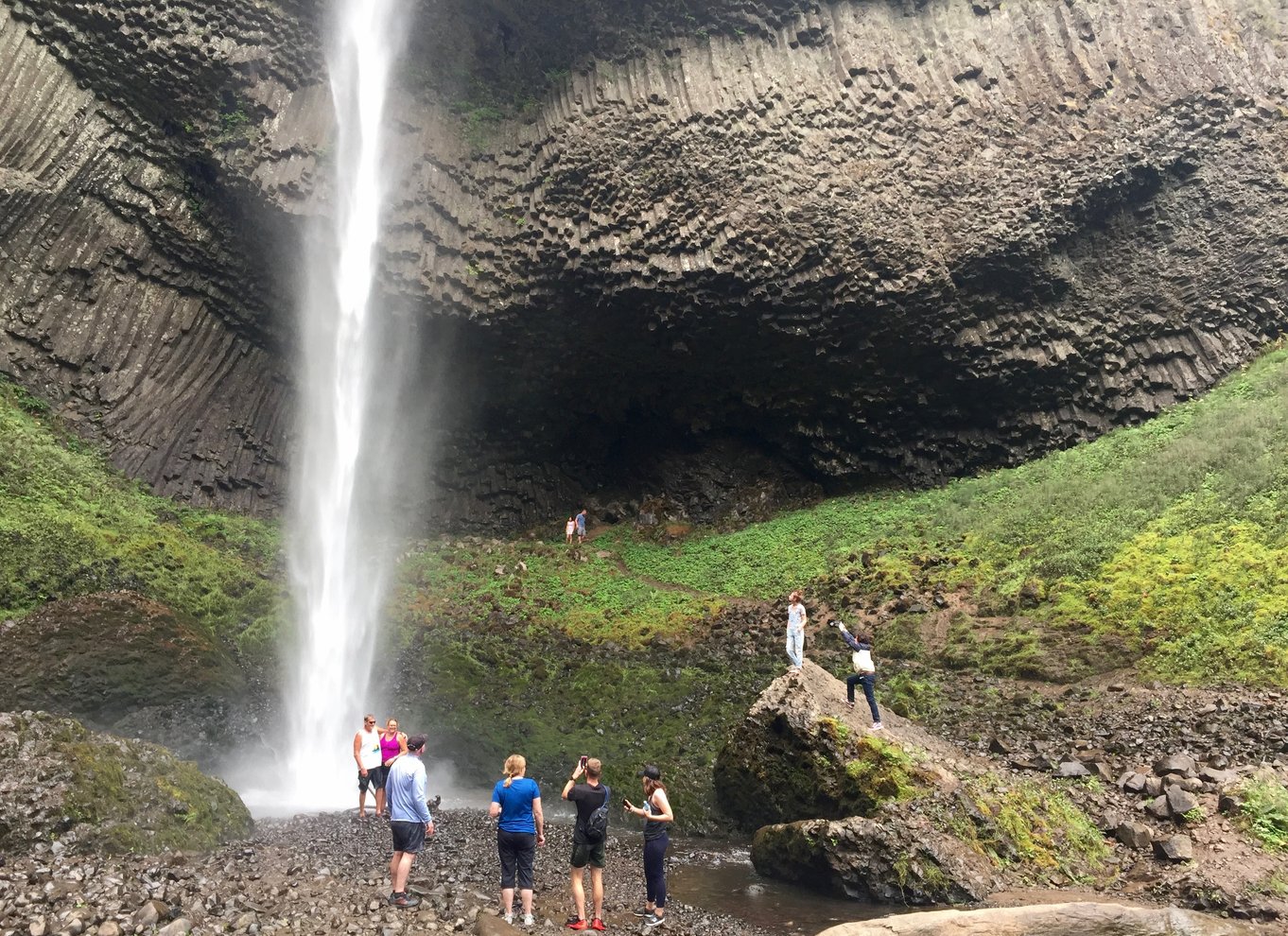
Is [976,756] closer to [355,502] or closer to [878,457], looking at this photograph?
[878,457]

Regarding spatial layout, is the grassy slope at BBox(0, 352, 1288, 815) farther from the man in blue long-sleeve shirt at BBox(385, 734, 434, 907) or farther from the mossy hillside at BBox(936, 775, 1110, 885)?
the man in blue long-sleeve shirt at BBox(385, 734, 434, 907)

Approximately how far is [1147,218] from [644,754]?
23140mm

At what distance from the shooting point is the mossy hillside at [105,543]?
51.9 feet

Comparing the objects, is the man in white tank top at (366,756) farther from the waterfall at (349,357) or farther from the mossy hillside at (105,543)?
the waterfall at (349,357)

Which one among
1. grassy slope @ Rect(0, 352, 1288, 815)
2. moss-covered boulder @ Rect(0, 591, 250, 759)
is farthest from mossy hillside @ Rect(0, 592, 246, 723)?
grassy slope @ Rect(0, 352, 1288, 815)

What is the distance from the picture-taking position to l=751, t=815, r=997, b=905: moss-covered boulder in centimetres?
839

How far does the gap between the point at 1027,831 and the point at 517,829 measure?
5483 mm

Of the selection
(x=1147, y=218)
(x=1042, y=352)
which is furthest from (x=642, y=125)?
(x=1147, y=218)

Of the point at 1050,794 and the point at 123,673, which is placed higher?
the point at 123,673

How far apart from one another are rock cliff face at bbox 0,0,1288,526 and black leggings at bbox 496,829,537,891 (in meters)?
19.9

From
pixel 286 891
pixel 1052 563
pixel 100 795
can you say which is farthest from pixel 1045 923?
pixel 1052 563

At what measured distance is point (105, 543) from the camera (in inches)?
691

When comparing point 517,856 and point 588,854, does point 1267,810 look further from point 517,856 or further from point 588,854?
point 517,856

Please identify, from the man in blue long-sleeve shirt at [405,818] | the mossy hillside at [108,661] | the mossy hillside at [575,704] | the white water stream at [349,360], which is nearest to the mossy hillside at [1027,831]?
the mossy hillside at [575,704]
